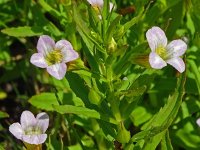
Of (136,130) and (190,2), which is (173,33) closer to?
(190,2)

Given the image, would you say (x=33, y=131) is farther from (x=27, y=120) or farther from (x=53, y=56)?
(x=53, y=56)

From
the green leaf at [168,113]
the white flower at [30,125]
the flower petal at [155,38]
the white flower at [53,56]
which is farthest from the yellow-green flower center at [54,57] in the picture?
the green leaf at [168,113]

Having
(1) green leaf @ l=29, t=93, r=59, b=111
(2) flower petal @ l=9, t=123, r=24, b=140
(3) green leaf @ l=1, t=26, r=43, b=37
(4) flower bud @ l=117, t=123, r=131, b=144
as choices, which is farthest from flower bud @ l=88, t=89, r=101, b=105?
(3) green leaf @ l=1, t=26, r=43, b=37

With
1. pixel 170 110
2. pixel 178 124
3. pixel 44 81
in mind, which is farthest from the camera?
pixel 44 81

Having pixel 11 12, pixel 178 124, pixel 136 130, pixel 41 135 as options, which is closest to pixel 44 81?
pixel 11 12

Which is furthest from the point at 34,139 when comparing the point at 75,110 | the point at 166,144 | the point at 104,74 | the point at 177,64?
the point at 177,64

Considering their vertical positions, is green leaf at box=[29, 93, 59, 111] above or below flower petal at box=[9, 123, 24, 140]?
below

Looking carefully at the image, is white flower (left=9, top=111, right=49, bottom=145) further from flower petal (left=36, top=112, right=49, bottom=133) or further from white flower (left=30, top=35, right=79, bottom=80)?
white flower (left=30, top=35, right=79, bottom=80)
